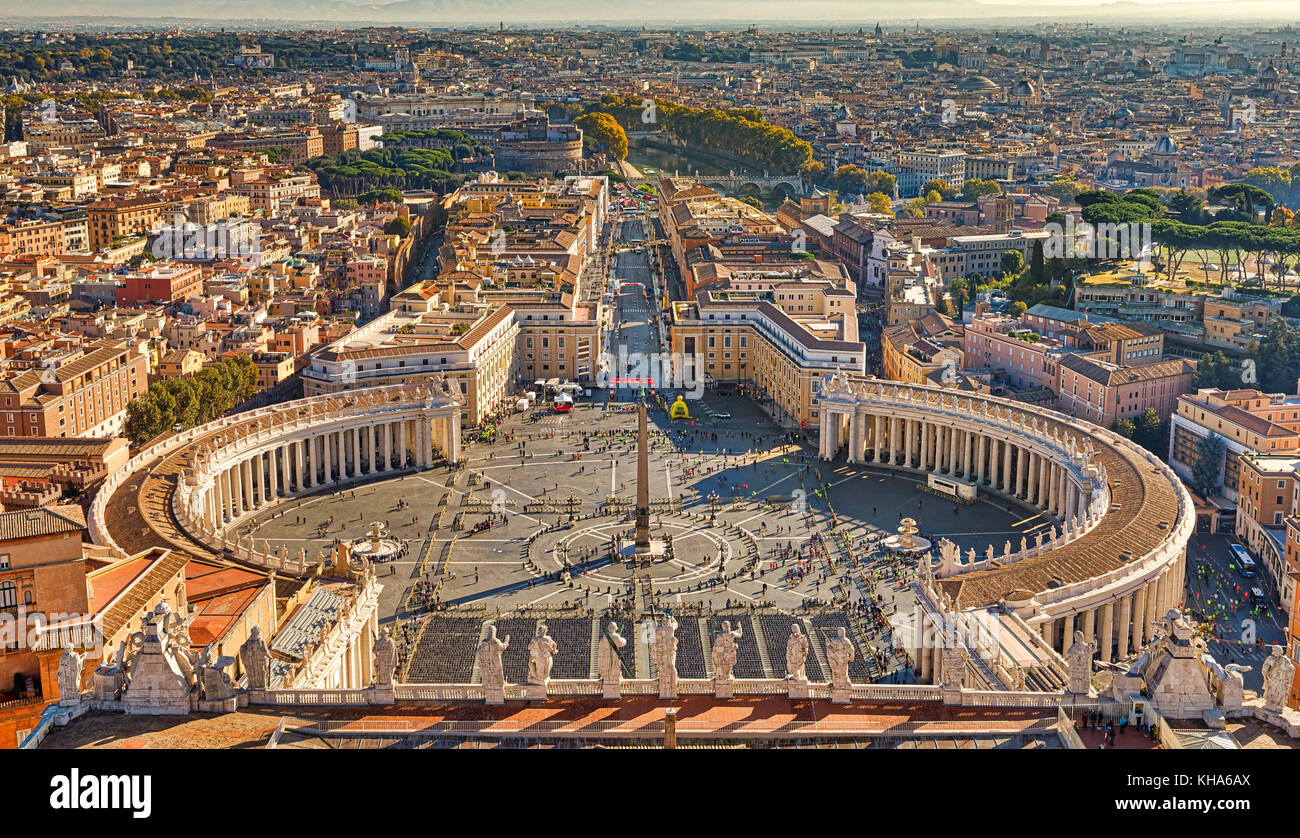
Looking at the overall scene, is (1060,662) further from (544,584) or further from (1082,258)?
(1082,258)

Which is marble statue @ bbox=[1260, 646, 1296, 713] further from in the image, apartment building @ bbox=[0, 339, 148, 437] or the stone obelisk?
apartment building @ bbox=[0, 339, 148, 437]

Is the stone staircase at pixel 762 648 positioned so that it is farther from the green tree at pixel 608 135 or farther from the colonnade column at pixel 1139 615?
the green tree at pixel 608 135

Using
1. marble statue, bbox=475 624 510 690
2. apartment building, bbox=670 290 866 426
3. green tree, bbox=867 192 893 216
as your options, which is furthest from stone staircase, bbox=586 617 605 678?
green tree, bbox=867 192 893 216

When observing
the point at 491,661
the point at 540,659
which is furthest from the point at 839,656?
the point at 491,661

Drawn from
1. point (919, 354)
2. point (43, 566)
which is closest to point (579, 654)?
point (43, 566)

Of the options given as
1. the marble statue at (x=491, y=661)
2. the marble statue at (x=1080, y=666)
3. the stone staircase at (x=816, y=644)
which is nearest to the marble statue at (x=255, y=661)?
the marble statue at (x=491, y=661)
